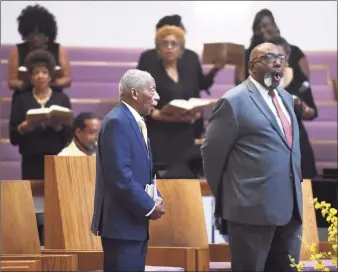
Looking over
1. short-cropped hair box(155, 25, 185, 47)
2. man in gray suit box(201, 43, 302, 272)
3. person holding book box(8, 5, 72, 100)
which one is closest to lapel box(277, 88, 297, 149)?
man in gray suit box(201, 43, 302, 272)

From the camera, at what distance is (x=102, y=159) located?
3639mm

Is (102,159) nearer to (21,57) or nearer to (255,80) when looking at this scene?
(255,80)

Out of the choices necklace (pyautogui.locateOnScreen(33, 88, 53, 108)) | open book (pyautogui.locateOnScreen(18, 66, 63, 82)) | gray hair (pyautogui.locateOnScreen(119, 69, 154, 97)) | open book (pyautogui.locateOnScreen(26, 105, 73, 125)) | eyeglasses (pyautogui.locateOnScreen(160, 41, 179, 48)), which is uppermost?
gray hair (pyautogui.locateOnScreen(119, 69, 154, 97))

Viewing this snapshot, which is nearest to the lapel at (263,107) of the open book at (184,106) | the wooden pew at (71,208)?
the wooden pew at (71,208)

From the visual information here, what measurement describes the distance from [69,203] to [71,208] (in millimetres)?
25

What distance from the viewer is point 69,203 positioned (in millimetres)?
4488

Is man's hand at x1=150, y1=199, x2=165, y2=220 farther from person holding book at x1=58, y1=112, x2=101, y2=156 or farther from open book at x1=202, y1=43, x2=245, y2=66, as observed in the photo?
open book at x1=202, y1=43, x2=245, y2=66

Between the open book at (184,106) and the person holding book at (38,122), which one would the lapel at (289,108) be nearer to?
the open book at (184,106)

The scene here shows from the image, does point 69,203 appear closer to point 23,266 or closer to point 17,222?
point 17,222

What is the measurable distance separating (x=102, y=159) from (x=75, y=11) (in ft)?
15.4

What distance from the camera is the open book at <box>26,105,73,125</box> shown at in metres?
6.04

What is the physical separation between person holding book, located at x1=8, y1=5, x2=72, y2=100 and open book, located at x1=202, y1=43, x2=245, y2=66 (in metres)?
0.98

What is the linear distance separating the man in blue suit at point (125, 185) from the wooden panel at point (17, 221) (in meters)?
0.72

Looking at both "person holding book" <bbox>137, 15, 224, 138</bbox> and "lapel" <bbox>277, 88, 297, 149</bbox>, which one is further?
"person holding book" <bbox>137, 15, 224, 138</bbox>
